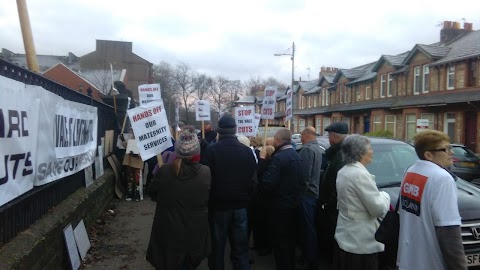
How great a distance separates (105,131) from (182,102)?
77923 mm

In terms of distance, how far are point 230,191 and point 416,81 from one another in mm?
31431

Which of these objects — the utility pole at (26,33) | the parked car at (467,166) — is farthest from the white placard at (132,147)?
the parked car at (467,166)

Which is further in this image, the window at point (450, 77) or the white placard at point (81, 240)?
the window at point (450, 77)

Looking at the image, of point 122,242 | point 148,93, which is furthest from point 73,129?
point 148,93

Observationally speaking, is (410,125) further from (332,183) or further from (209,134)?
(332,183)

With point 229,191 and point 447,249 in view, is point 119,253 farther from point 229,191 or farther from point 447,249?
point 447,249

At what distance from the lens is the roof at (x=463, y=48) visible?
26938mm

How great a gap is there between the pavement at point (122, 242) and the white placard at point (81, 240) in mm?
124

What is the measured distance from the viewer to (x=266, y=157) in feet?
21.8

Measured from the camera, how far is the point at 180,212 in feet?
13.3

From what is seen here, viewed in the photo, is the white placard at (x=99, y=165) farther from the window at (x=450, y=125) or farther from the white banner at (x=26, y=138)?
the window at (x=450, y=125)

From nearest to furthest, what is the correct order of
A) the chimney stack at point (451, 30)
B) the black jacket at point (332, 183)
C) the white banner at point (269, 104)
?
the black jacket at point (332, 183) → the white banner at point (269, 104) → the chimney stack at point (451, 30)

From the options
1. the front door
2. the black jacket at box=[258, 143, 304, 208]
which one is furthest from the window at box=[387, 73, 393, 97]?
the black jacket at box=[258, 143, 304, 208]

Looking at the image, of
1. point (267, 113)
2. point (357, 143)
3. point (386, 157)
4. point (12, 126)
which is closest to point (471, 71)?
point (267, 113)
